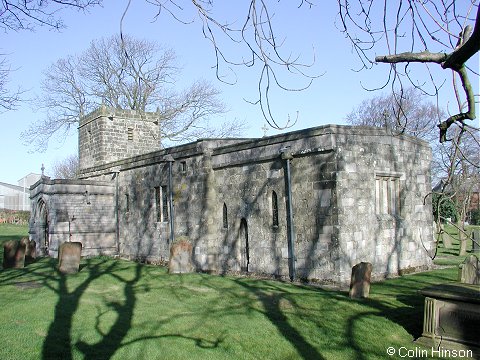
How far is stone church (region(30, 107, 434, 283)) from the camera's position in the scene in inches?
548

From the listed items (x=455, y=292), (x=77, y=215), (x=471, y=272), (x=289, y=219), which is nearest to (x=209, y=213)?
(x=289, y=219)

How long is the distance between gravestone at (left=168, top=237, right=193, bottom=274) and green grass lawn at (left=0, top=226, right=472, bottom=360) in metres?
1.67

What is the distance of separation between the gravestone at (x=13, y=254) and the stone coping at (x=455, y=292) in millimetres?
14619

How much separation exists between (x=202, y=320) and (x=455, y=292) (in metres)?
4.99

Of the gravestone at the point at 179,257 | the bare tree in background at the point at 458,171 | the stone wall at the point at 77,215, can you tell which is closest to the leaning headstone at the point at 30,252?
the stone wall at the point at 77,215

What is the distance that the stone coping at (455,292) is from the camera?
Answer: 8094 mm

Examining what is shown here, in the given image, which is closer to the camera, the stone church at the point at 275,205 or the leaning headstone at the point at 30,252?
the stone church at the point at 275,205

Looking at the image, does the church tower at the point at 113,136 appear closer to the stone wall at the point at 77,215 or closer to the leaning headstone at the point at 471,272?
the stone wall at the point at 77,215

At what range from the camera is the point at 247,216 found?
16.4 meters

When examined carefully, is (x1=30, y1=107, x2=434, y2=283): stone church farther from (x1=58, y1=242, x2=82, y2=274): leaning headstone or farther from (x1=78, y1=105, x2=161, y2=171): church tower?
(x1=58, y1=242, x2=82, y2=274): leaning headstone

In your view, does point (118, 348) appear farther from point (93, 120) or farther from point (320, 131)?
point (93, 120)

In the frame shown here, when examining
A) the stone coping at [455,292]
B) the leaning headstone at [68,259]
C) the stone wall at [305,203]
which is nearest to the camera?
the stone coping at [455,292]

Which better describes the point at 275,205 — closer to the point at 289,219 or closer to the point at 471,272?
the point at 289,219

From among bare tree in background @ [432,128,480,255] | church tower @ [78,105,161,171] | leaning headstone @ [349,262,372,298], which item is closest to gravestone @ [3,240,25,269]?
church tower @ [78,105,161,171]
